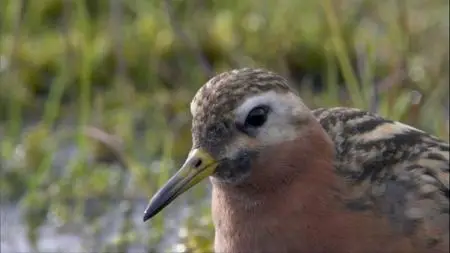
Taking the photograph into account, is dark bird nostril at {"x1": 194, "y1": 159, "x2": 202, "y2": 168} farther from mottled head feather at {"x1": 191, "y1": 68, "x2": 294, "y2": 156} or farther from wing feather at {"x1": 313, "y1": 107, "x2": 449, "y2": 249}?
wing feather at {"x1": 313, "y1": 107, "x2": 449, "y2": 249}

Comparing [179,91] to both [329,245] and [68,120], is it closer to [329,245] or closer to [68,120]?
[68,120]

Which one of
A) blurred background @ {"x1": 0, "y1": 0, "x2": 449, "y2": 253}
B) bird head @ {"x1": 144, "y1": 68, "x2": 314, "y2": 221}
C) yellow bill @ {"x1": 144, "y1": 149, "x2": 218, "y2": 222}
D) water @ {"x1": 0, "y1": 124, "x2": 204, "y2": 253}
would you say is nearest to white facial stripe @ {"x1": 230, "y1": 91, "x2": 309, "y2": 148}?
bird head @ {"x1": 144, "y1": 68, "x2": 314, "y2": 221}

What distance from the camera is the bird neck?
13.3ft

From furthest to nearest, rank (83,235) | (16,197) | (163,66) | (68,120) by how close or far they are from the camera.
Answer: (163,66) < (68,120) < (16,197) < (83,235)

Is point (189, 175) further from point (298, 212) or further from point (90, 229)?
point (90, 229)

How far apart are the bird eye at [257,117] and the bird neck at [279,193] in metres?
0.10

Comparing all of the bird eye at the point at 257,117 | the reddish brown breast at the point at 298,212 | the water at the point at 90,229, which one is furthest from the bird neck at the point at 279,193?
the water at the point at 90,229

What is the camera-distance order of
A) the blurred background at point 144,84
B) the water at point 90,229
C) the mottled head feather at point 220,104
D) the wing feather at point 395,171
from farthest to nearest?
the blurred background at point 144,84 < the water at point 90,229 < the wing feather at point 395,171 < the mottled head feather at point 220,104

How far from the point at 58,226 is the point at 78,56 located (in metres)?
1.44

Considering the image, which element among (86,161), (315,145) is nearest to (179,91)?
(86,161)

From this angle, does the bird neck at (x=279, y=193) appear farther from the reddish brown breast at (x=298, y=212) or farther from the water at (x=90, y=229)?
the water at (x=90, y=229)

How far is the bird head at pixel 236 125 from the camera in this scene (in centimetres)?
399

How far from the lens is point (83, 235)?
529 centimetres

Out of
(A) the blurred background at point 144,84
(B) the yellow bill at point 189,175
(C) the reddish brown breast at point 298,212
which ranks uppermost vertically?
(A) the blurred background at point 144,84
